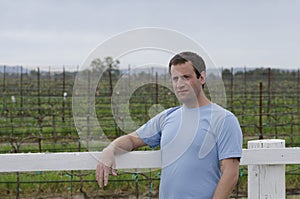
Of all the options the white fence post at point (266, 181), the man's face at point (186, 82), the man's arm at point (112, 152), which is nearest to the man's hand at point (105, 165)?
the man's arm at point (112, 152)

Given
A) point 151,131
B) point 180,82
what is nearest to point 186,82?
point 180,82

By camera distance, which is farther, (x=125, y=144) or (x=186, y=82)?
(x=125, y=144)

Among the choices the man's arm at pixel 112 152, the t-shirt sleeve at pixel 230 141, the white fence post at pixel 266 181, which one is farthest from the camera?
the white fence post at pixel 266 181

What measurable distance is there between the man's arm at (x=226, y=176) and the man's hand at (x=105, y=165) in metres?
0.47

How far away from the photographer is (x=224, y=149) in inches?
83.6

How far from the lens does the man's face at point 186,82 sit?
7.13 feet

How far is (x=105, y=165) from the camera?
2.33m

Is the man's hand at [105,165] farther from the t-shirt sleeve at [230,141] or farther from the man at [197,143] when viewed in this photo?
the t-shirt sleeve at [230,141]

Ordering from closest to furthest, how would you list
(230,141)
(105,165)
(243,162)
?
(230,141)
(105,165)
(243,162)

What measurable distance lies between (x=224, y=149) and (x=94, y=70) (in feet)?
2.49

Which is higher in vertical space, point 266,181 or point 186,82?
point 186,82

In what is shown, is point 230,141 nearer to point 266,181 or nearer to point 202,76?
point 202,76

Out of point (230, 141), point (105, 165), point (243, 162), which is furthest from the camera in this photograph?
point (243, 162)

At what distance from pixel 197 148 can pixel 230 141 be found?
5.5 inches
